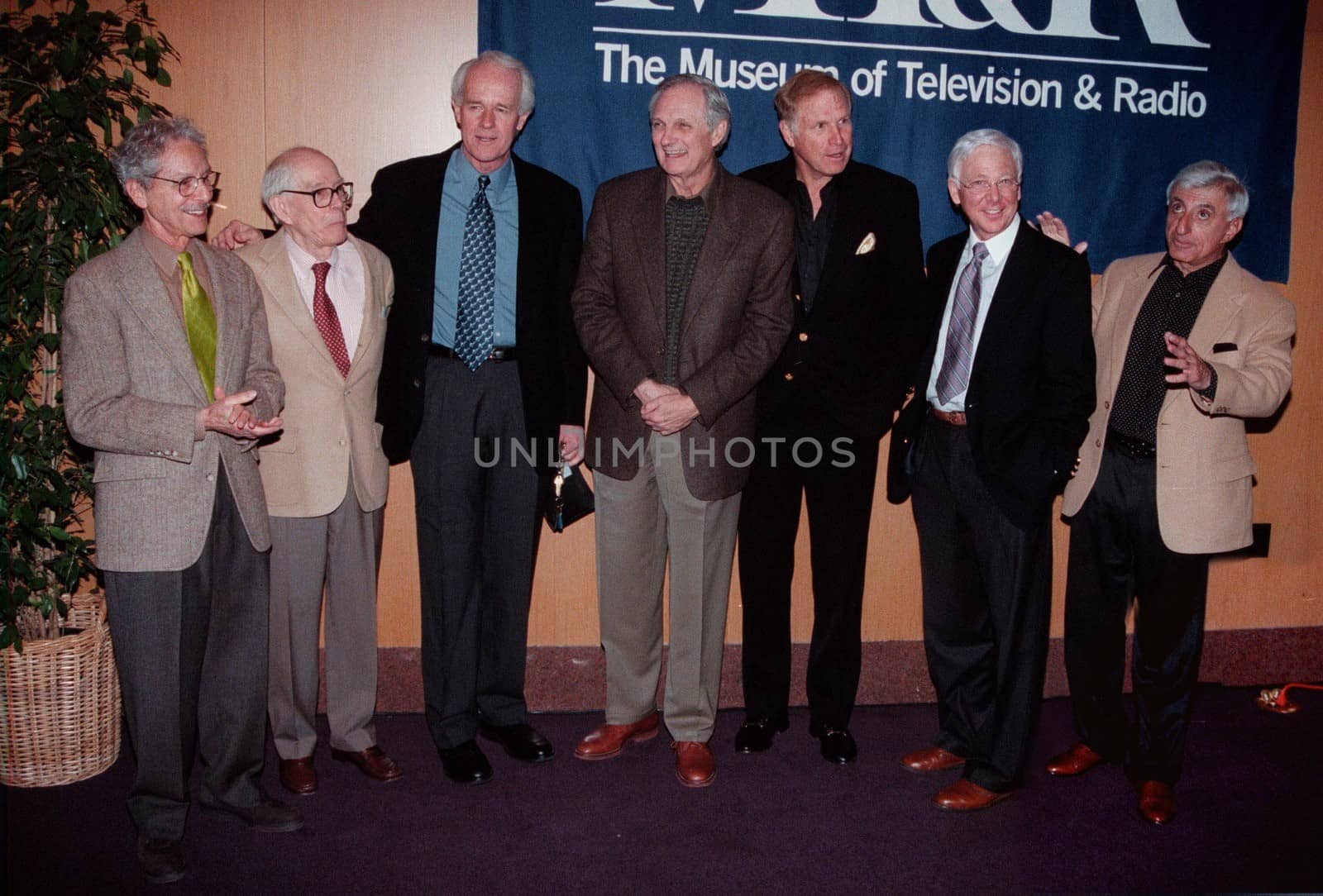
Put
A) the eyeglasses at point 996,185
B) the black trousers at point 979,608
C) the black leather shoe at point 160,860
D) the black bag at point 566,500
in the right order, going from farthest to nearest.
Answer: the black bag at point 566,500, the black trousers at point 979,608, the eyeglasses at point 996,185, the black leather shoe at point 160,860

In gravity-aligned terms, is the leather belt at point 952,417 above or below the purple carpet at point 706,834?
above

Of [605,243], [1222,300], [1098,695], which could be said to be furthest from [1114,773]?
[605,243]

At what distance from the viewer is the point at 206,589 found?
290 centimetres

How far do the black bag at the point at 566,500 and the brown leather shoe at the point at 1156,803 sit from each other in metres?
1.99

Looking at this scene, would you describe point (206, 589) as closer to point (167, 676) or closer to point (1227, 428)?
point (167, 676)

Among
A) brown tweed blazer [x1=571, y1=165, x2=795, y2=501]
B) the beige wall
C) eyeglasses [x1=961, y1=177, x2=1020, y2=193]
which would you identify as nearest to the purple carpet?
the beige wall

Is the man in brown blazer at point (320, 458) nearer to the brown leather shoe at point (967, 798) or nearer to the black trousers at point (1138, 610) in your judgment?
the brown leather shoe at point (967, 798)

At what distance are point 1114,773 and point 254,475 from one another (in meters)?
2.97

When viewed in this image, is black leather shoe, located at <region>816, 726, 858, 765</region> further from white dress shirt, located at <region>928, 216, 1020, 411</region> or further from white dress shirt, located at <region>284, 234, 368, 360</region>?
white dress shirt, located at <region>284, 234, 368, 360</region>

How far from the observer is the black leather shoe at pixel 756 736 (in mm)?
3723

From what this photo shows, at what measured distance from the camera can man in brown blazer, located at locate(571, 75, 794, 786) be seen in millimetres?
3330

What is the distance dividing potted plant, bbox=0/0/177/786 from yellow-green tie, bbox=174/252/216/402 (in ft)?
1.81

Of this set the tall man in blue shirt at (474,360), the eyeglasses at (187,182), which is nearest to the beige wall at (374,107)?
the tall man in blue shirt at (474,360)

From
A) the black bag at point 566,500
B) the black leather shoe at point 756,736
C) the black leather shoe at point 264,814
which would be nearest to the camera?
the black leather shoe at point 264,814
